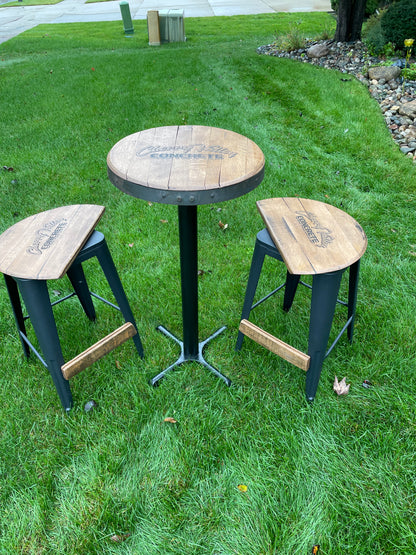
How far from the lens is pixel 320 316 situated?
5.65ft

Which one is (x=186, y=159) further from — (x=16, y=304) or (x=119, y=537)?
(x=119, y=537)

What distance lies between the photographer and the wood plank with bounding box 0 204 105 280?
5.25ft

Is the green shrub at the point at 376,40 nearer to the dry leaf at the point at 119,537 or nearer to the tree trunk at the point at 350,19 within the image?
the tree trunk at the point at 350,19

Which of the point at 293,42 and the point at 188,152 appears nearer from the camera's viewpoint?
the point at 188,152

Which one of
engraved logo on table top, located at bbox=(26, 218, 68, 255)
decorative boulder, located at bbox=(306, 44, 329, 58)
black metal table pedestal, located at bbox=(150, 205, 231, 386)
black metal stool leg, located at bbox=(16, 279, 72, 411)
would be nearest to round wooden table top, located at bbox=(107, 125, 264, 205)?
black metal table pedestal, located at bbox=(150, 205, 231, 386)

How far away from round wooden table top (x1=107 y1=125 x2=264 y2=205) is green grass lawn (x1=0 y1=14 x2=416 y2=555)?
3.70 ft

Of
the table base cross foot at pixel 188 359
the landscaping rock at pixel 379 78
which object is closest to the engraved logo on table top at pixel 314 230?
the table base cross foot at pixel 188 359

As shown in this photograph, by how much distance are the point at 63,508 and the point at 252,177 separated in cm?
164

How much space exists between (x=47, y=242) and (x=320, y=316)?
1352 mm

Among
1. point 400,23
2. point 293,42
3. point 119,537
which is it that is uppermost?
point 400,23

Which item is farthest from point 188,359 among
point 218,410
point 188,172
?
point 188,172

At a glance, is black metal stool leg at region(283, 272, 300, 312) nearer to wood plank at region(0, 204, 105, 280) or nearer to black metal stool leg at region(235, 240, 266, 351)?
black metal stool leg at region(235, 240, 266, 351)

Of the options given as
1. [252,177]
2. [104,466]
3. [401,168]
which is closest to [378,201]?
[401,168]

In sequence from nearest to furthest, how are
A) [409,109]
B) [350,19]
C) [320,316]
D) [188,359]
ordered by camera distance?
[320,316] → [188,359] → [409,109] → [350,19]
